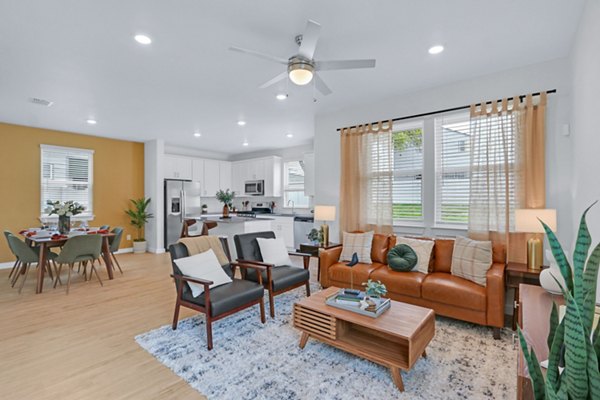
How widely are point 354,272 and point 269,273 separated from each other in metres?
1.08

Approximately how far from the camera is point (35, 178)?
18.4ft

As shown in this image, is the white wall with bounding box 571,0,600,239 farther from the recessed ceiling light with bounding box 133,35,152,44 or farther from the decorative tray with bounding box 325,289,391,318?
the recessed ceiling light with bounding box 133,35,152,44

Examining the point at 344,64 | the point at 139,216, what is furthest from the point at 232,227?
the point at 344,64

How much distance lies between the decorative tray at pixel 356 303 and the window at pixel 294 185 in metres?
4.95

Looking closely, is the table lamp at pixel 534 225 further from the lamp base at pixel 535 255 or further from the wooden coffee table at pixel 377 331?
the wooden coffee table at pixel 377 331

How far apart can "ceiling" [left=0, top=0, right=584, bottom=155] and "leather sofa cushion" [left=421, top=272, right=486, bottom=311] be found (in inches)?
→ 90.9

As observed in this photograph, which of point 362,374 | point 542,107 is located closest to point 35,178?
point 362,374

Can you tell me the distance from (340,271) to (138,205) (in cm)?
530

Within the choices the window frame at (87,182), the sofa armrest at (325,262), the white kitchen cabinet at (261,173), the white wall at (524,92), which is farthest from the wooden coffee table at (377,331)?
the window frame at (87,182)

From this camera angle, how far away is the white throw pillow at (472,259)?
2.94m

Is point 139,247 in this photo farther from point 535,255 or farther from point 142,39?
point 535,255

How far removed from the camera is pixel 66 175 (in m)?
6.00

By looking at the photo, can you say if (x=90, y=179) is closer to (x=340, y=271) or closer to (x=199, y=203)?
(x=199, y=203)

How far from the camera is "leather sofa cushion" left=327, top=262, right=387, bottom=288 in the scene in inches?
137
